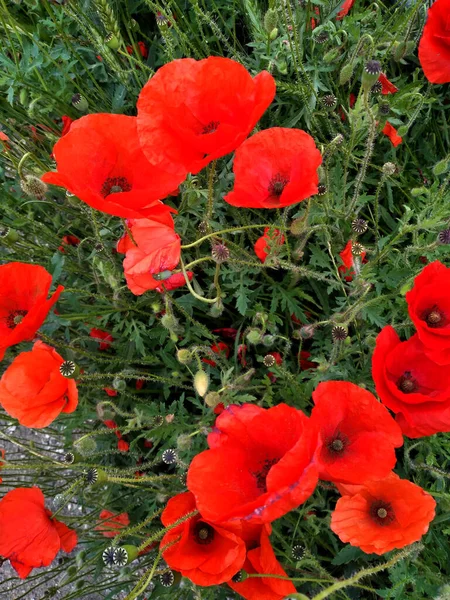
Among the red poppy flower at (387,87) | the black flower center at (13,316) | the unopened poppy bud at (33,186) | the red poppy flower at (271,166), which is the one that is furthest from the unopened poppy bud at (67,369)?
the red poppy flower at (387,87)

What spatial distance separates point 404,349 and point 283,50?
1256 millimetres

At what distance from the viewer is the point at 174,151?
125 cm

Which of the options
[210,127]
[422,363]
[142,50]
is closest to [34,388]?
[210,127]

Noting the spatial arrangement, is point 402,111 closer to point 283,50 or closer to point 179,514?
point 283,50

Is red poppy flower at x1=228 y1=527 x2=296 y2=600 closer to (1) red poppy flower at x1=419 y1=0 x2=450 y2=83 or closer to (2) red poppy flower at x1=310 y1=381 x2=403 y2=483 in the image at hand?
(2) red poppy flower at x1=310 y1=381 x2=403 y2=483

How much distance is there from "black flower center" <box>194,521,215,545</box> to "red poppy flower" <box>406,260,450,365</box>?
804mm

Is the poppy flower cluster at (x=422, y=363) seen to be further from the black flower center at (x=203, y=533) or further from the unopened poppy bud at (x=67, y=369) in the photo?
the unopened poppy bud at (x=67, y=369)

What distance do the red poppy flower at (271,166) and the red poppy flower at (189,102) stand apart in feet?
0.45

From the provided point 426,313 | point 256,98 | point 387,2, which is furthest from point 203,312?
point 387,2

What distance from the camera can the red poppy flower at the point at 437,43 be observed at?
5.70 ft

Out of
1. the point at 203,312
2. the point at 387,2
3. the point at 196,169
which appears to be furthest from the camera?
the point at 387,2

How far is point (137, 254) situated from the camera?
138 centimetres

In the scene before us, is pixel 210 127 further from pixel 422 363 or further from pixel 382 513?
pixel 382 513

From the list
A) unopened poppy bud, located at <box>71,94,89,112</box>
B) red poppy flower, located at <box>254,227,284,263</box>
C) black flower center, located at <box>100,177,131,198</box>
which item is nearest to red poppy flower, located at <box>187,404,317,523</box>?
red poppy flower, located at <box>254,227,284,263</box>
